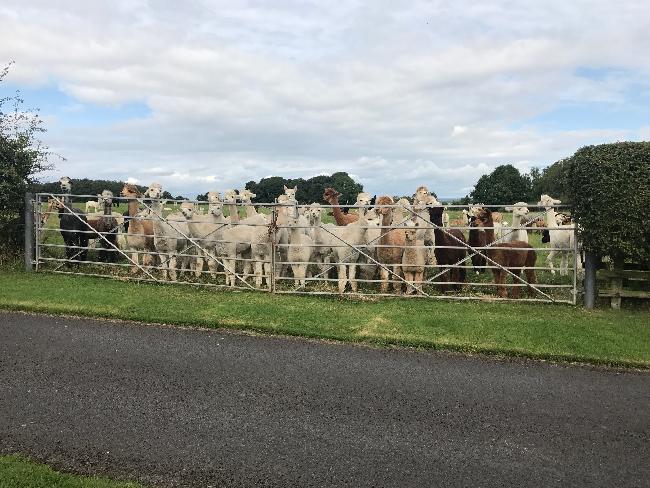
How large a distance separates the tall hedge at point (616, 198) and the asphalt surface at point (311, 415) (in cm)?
369

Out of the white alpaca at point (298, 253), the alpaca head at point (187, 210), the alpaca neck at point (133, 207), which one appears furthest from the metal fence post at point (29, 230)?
the white alpaca at point (298, 253)

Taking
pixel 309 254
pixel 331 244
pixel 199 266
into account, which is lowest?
pixel 199 266

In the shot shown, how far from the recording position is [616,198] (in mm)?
10539

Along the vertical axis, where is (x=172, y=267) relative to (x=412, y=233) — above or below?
below

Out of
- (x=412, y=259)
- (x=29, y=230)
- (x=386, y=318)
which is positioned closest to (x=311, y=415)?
(x=386, y=318)

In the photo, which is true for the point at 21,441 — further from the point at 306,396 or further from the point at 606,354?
the point at 606,354

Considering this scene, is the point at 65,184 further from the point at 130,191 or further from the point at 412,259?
the point at 412,259

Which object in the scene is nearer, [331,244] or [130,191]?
[331,244]

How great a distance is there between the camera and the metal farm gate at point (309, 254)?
41.6 feet

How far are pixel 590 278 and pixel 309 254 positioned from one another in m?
6.31

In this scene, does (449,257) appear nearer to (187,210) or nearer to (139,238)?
(187,210)

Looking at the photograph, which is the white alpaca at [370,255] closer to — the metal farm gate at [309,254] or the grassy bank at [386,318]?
the metal farm gate at [309,254]

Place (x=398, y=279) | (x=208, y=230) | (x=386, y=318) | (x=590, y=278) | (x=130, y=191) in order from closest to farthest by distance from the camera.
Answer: (x=386, y=318), (x=590, y=278), (x=398, y=279), (x=208, y=230), (x=130, y=191)

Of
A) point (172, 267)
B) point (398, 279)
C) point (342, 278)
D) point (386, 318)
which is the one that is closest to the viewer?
point (386, 318)
